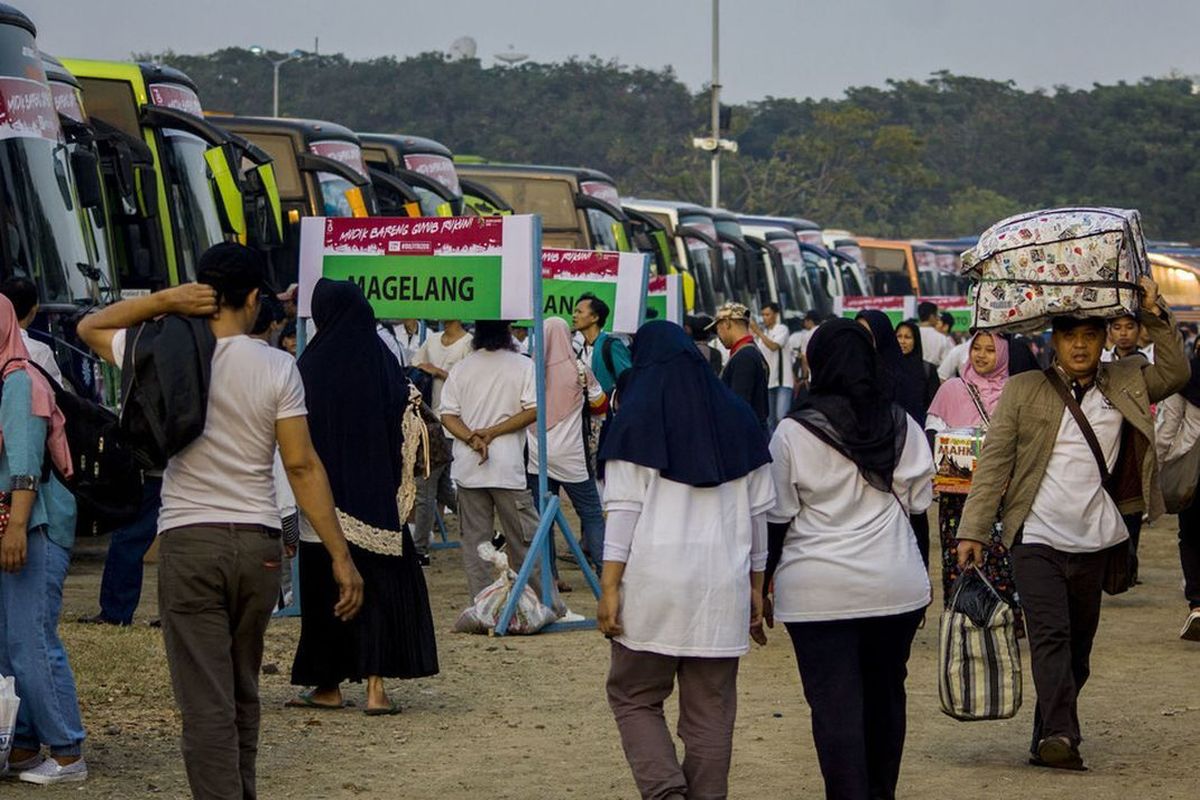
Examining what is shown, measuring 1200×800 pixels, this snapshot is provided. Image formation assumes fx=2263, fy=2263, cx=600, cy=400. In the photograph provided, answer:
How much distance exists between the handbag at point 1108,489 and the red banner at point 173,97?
12.3 metres

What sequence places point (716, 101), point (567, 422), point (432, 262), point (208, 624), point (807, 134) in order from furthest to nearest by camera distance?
point (807, 134)
point (716, 101)
point (567, 422)
point (432, 262)
point (208, 624)

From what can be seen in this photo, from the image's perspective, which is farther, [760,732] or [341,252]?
[341,252]

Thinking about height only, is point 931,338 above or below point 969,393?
below

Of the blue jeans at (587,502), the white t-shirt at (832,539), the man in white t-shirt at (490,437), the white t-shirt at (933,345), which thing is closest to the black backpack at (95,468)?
the white t-shirt at (832,539)

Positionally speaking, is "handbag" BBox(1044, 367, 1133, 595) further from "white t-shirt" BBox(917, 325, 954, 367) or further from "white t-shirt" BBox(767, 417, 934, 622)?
"white t-shirt" BBox(917, 325, 954, 367)

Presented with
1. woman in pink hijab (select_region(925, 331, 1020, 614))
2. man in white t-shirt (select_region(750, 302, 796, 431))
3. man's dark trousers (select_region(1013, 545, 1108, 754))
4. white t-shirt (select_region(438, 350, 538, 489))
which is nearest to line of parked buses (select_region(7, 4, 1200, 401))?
man in white t-shirt (select_region(750, 302, 796, 431))

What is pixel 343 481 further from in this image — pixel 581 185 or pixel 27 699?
pixel 581 185

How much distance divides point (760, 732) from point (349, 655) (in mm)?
1640

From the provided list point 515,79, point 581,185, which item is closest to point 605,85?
point 515,79

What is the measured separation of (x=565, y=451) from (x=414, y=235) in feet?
6.66

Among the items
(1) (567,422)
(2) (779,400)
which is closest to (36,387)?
(1) (567,422)

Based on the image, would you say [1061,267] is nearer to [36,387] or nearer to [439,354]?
[36,387]

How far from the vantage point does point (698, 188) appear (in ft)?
260

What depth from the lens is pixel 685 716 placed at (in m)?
6.38
